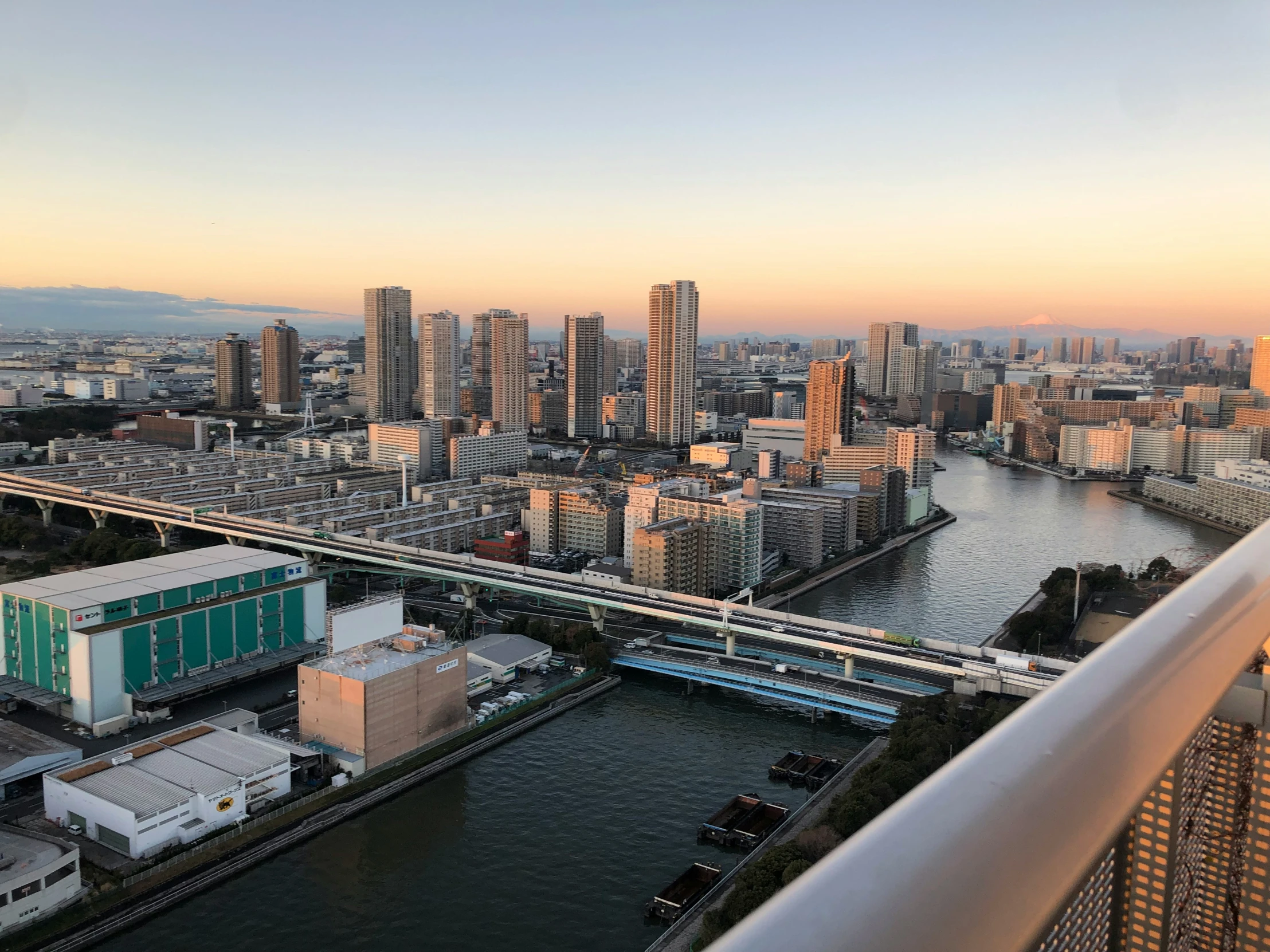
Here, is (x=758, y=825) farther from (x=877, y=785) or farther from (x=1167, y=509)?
(x=1167, y=509)

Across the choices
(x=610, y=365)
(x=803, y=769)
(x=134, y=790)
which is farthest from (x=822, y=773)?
(x=610, y=365)

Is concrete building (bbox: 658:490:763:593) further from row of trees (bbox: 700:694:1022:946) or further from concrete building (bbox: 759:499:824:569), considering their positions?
row of trees (bbox: 700:694:1022:946)

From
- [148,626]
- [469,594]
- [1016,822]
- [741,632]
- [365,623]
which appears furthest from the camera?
[469,594]

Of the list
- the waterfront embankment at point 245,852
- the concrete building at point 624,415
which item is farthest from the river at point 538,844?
the concrete building at point 624,415

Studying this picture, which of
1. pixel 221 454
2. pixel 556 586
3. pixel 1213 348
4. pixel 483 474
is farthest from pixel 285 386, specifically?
pixel 1213 348

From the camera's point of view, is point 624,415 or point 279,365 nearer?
point 624,415

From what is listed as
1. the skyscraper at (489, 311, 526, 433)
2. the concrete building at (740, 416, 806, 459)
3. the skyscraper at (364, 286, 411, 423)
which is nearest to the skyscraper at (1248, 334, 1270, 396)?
the concrete building at (740, 416, 806, 459)

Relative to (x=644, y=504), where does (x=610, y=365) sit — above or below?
above
